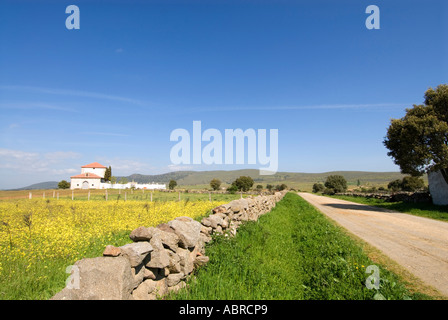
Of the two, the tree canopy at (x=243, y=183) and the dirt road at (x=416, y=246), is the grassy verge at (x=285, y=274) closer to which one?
the dirt road at (x=416, y=246)

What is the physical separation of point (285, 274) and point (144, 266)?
345 centimetres

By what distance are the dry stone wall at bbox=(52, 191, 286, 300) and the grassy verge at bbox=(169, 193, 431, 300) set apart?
302mm

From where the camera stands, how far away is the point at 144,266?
3.96m

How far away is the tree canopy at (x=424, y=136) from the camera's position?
19.0m

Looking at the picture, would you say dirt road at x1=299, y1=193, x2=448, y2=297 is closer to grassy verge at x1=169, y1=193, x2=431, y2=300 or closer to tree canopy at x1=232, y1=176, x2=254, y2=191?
grassy verge at x1=169, y1=193, x2=431, y2=300

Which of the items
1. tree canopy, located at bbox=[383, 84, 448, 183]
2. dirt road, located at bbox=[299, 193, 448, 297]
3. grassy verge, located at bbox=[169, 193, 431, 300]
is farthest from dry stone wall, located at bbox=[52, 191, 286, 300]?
tree canopy, located at bbox=[383, 84, 448, 183]

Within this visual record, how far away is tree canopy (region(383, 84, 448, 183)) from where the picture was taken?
19047 millimetres

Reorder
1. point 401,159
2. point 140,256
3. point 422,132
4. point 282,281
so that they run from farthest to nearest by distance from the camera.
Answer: point 401,159 < point 422,132 < point 282,281 < point 140,256

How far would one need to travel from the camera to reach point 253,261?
6.04 meters

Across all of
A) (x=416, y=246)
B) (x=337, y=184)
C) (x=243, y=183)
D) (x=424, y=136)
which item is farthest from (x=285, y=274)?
(x=337, y=184)

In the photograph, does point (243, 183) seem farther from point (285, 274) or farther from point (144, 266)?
point (144, 266)
